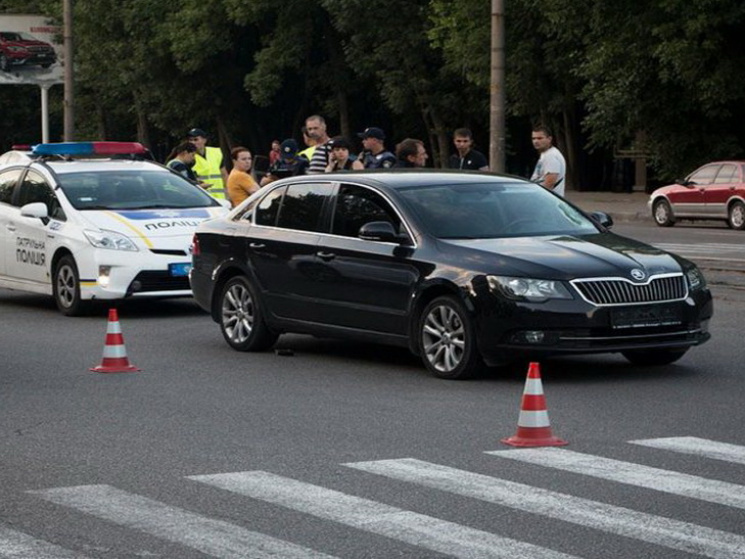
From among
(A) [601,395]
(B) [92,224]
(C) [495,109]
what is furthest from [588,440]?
(C) [495,109]

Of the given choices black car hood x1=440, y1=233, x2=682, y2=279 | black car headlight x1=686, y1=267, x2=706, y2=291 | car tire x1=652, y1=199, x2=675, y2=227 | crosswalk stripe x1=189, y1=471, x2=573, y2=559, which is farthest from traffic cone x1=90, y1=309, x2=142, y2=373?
car tire x1=652, y1=199, x2=675, y2=227

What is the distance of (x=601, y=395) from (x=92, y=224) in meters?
7.29

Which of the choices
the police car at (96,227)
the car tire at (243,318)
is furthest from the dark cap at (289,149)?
the car tire at (243,318)

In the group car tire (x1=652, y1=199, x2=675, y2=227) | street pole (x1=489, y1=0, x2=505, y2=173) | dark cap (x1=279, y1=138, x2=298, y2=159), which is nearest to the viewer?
dark cap (x1=279, y1=138, x2=298, y2=159)

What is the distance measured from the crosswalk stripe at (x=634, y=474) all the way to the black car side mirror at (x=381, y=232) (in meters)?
3.85

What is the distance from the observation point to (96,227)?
1727 centimetres

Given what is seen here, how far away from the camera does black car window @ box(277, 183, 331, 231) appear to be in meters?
13.8

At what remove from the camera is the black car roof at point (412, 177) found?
13477 millimetres

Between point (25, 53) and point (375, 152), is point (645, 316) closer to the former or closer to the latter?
point (375, 152)

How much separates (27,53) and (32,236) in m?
52.8

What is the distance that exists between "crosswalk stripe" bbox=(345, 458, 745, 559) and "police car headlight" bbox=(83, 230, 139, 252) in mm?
8622

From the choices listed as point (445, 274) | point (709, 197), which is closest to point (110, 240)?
point (445, 274)

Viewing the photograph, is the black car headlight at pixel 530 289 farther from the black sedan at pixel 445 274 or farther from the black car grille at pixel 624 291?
the black car grille at pixel 624 291

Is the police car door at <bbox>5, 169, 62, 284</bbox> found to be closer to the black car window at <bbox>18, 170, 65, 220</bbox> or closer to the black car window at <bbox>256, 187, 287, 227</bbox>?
the black car window at <bbox>18, 170, 65, 220</bbox>
